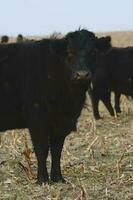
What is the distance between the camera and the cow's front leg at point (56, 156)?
8156 millimetres

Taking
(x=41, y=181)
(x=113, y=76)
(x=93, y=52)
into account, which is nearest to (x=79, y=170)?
(x=41, y=181)

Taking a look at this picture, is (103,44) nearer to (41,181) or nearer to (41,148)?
(41,148)

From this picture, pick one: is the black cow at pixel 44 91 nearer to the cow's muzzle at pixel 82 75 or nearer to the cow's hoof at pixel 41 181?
the cow's hoof at pixel 41 181

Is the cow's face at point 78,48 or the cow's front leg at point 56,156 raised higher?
the cow's face at point 78,48

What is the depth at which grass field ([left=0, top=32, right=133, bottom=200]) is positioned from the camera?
24.1 ft

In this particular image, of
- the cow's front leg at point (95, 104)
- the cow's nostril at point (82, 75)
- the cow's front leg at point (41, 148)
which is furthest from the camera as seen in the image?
the cow's front leg at point (95, 104)

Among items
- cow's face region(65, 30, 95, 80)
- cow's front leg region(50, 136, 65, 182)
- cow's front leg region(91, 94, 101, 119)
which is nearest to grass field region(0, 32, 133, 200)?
cow's front leg region(50, 136, 65, 182)

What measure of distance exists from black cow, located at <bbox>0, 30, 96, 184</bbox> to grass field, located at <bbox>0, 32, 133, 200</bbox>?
402mm

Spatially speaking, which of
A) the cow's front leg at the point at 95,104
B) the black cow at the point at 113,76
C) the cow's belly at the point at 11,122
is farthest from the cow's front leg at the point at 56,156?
the black cow at the point at 113,76

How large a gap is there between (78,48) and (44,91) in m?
0.74

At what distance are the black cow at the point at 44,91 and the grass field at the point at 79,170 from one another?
1.32ft

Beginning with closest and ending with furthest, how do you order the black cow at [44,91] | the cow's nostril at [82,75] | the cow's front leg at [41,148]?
the cow's nostril at [82,75] → the black cow at [44,91] → the cow's front leg at [41,148]

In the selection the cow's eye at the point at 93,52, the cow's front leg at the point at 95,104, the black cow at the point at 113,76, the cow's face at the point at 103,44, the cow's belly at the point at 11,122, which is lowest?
the cow's front leg at the point at 95,104

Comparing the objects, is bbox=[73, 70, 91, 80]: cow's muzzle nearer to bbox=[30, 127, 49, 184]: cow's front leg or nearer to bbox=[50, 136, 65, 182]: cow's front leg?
bbox=[30, 127, 49, 184]: cow's front leg
